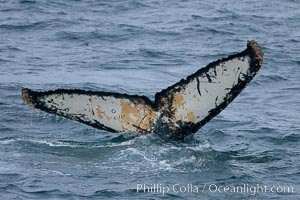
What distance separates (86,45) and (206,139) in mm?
8186

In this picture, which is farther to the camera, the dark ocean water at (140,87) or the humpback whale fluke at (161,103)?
the dark ocean water at (140,87)

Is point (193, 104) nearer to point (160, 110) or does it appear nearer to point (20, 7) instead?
point (160, 110)

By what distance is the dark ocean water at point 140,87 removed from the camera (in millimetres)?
9883

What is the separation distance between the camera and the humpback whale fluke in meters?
9.69

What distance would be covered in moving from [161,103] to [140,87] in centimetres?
573

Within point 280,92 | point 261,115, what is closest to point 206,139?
point 261,115

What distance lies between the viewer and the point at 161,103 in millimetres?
9984

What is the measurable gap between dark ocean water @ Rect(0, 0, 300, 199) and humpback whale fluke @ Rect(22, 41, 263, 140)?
36 centimetres

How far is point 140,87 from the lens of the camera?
51.5 feet

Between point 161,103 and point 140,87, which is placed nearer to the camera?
point 161,103

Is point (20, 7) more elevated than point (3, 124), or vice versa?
point (20, 7)

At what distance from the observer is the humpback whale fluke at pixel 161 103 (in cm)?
969

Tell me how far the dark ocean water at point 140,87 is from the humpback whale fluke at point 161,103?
0.36m

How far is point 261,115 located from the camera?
45.4 feet
